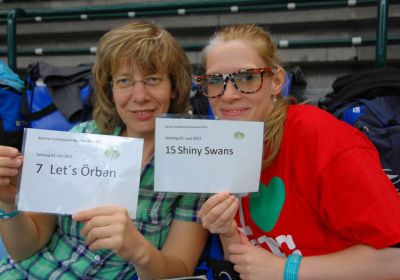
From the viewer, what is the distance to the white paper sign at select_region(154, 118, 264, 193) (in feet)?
3.54

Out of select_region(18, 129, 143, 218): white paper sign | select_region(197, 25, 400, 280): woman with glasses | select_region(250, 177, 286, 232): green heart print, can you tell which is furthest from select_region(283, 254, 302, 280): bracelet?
select_region(18, 129, 143, 218): white paper sign

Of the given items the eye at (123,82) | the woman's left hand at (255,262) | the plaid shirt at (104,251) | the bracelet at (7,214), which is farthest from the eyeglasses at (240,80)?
the bracelet at (7,214)

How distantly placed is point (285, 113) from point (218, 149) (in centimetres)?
30

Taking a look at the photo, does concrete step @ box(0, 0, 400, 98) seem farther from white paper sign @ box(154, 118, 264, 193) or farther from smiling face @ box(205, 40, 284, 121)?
white paper sign @ box(154, 118, 264, 193)

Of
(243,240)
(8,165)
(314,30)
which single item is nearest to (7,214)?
(8,165)

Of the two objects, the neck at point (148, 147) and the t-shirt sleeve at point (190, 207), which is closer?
the t-shirt sleeve at point (190, 207)

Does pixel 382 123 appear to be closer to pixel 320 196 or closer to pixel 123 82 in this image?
pixel 320 196

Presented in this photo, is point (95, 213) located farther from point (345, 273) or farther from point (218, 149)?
point (345, 273)

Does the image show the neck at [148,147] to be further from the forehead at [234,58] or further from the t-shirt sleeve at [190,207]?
the forehead at [234,58]

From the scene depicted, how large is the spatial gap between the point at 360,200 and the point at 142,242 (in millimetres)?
610

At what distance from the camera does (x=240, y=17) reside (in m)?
3.50

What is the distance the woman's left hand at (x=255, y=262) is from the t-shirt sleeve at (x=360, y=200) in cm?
20

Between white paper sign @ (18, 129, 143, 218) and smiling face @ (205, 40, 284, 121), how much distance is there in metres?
0.32

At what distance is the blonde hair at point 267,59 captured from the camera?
3.89 feet
